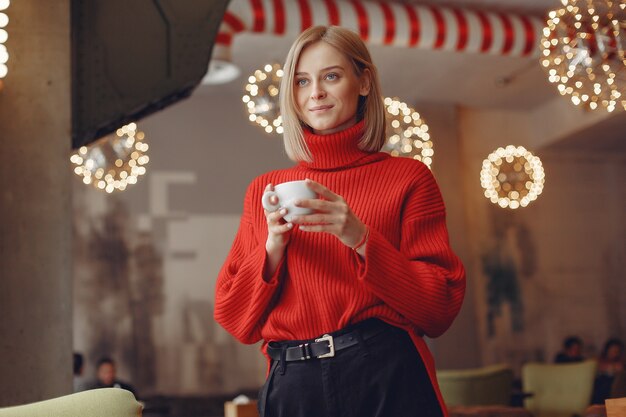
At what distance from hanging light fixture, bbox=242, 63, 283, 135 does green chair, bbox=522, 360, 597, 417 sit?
3498 millimetres

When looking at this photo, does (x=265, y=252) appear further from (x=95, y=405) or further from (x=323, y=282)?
(x=95, y=405)

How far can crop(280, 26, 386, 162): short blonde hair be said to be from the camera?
5.49 feet

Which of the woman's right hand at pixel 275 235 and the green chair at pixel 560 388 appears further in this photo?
the green chair at pixel 560 388

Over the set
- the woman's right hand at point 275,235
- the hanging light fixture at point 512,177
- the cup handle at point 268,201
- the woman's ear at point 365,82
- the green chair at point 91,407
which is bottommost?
the green chair at point 91,407

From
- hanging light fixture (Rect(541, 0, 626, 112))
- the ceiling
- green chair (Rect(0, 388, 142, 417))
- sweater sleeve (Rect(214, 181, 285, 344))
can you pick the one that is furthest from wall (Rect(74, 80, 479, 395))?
sweater sleeve (Rect(214, 181, 285, 344))

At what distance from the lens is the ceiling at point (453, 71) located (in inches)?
351

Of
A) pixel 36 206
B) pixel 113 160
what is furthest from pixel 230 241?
pixel 36 206

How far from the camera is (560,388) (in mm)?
7570

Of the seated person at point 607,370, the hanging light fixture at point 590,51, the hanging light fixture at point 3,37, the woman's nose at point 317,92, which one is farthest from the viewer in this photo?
the seated person at point 607,370

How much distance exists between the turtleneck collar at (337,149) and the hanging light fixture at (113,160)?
5.83 m

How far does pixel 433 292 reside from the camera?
5.00ft

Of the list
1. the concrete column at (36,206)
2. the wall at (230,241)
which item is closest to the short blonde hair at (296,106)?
the concrete column at (36,206)

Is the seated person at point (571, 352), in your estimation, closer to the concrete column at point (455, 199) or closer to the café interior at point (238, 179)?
the café interior at point (238, 179)

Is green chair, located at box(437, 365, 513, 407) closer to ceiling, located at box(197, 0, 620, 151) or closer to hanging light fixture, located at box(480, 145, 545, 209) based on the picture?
hanging light fixture, located at box(480, 145, 545, 209)
